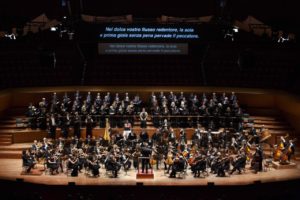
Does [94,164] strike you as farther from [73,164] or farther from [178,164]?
[178,164]

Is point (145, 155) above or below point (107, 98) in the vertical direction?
below

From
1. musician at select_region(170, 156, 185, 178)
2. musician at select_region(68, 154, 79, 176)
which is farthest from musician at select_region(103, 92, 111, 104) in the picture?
musician at select_region(170, 156, 185, 178)

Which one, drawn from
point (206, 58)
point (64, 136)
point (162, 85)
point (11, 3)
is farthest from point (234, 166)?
point (11, 3)

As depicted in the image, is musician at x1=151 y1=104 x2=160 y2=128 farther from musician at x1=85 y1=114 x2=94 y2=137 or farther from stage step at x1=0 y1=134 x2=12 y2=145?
stage step at x1=0 y1=134 x2=12 y2=145

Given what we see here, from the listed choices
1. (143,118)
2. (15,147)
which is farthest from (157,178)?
(15,147)

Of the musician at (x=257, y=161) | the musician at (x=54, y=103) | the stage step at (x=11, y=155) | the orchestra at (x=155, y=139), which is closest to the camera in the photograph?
the orchestra at (x=155, y=139)

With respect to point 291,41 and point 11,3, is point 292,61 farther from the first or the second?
point 11,3

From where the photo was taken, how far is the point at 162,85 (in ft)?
76.6

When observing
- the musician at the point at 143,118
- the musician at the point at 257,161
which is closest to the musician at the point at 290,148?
the musician at the point at 257,161

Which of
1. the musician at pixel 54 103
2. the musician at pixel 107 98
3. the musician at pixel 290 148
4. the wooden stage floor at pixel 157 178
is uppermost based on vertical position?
the musician at pixel 107 98

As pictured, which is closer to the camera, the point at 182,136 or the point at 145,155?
the point at 145,155

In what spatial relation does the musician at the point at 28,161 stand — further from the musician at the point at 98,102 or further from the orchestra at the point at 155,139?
the musician at the point at 98,102

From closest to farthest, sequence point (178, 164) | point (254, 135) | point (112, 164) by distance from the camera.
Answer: point (178, 164) < point (112, 164) < point (254, 135)

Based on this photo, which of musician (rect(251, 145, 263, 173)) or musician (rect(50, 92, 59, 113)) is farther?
musician (rect(50, 92, 59, 113))
